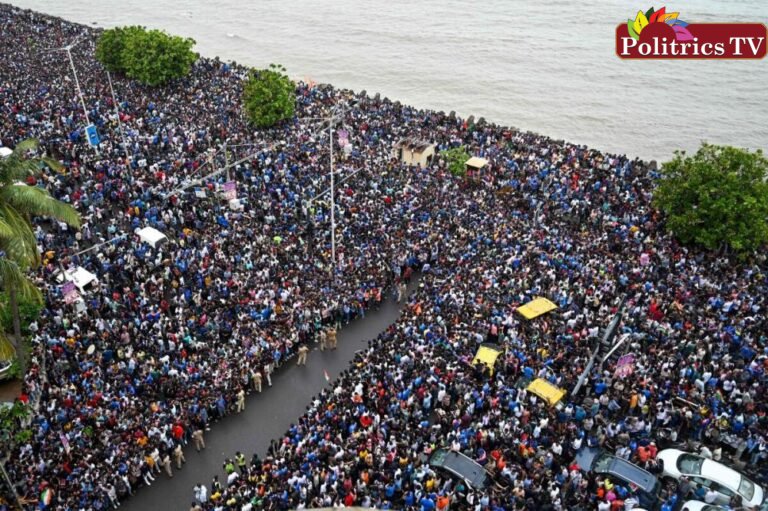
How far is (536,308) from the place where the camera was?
24.1 meters

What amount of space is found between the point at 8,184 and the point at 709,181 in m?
27.9

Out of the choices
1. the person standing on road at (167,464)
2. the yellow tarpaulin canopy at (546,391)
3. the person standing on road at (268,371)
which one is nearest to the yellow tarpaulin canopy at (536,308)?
the yellow tarpaulin canopy at (546,391)

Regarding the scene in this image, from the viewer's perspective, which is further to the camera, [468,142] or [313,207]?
[468,142]

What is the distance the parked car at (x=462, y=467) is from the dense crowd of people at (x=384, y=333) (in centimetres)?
30

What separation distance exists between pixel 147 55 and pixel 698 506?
146 ft

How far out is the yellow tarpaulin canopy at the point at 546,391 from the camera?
20.3 meters

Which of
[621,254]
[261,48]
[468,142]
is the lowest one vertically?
[621,254]

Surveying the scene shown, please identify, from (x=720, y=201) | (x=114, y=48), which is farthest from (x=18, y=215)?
(x=114, y=48)

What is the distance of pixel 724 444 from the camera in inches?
781

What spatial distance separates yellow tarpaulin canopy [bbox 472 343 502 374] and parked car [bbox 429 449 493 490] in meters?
4.21

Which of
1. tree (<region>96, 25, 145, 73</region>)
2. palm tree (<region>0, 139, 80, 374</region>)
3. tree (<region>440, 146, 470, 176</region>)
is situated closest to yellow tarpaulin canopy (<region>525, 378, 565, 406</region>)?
palm tree (<region>0, 139, 80, 374</region>)

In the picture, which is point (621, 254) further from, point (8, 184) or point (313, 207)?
point (8, 184)

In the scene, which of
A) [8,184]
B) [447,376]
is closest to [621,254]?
[447,376]

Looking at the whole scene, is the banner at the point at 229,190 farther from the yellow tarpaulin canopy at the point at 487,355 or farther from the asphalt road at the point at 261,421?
the yellow tarpaulin canopy at the point at 487,355
